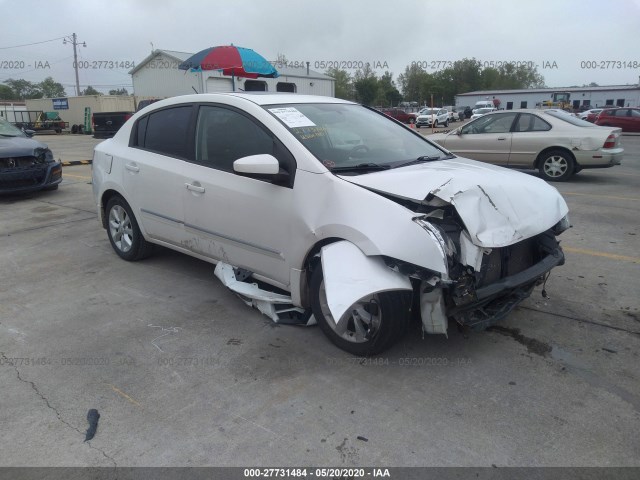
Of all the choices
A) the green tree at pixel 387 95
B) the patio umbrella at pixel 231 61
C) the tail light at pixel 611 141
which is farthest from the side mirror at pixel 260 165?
the green tree at pixel 387 95

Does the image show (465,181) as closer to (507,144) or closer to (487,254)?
(487,254)

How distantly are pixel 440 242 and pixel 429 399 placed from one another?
909mm

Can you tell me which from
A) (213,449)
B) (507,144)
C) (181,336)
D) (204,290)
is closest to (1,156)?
(204,290)

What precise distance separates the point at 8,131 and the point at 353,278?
9.20 meters

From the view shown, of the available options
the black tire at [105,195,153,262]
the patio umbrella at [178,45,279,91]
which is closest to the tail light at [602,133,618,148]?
the patio umbrella at [178,45,279,91]

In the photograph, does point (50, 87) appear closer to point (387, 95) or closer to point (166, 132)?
point (387, 95)

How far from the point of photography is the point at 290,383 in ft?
9.88

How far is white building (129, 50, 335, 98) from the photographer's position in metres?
32.7

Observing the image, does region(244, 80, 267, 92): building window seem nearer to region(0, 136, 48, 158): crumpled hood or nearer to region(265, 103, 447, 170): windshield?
region(0, 136, 48, 158): crumpled hood

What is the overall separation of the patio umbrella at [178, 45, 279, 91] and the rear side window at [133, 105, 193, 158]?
743cm

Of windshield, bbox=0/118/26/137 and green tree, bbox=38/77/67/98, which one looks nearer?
windshield, bbox=0/118/26/137

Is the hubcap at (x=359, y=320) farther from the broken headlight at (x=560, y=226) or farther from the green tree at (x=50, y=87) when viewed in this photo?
the green tree at (x=50, y=87)

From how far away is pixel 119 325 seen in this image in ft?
12.5

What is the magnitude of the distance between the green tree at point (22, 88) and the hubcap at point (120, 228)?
10854cm
